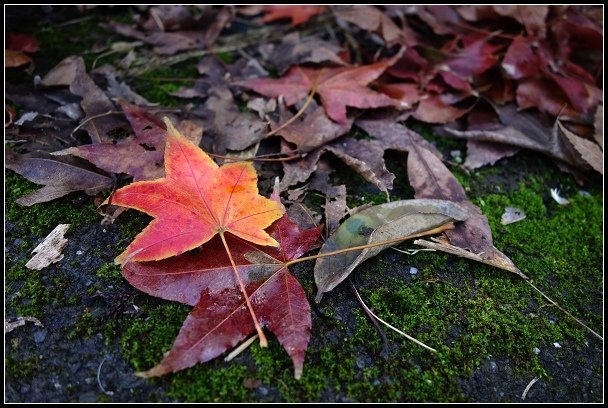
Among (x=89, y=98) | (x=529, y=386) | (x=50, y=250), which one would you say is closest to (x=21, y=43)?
(x=89, y=98)

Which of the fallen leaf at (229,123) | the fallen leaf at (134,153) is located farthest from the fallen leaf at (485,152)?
the fallen leaf at (134,153)

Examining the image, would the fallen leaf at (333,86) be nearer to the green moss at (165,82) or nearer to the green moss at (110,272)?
the green moss at (165,82)

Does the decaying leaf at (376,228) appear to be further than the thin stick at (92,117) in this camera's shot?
No

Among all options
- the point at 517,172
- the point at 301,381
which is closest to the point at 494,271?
the point at 517,172

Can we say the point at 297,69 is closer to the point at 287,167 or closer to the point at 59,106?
the point at 287,167

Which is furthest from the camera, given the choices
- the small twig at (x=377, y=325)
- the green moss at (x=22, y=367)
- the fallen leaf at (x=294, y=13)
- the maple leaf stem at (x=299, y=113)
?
the fallen leaf at (x=294, y=13)

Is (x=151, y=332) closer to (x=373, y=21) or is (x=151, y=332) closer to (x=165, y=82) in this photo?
(x=165, y=82)
